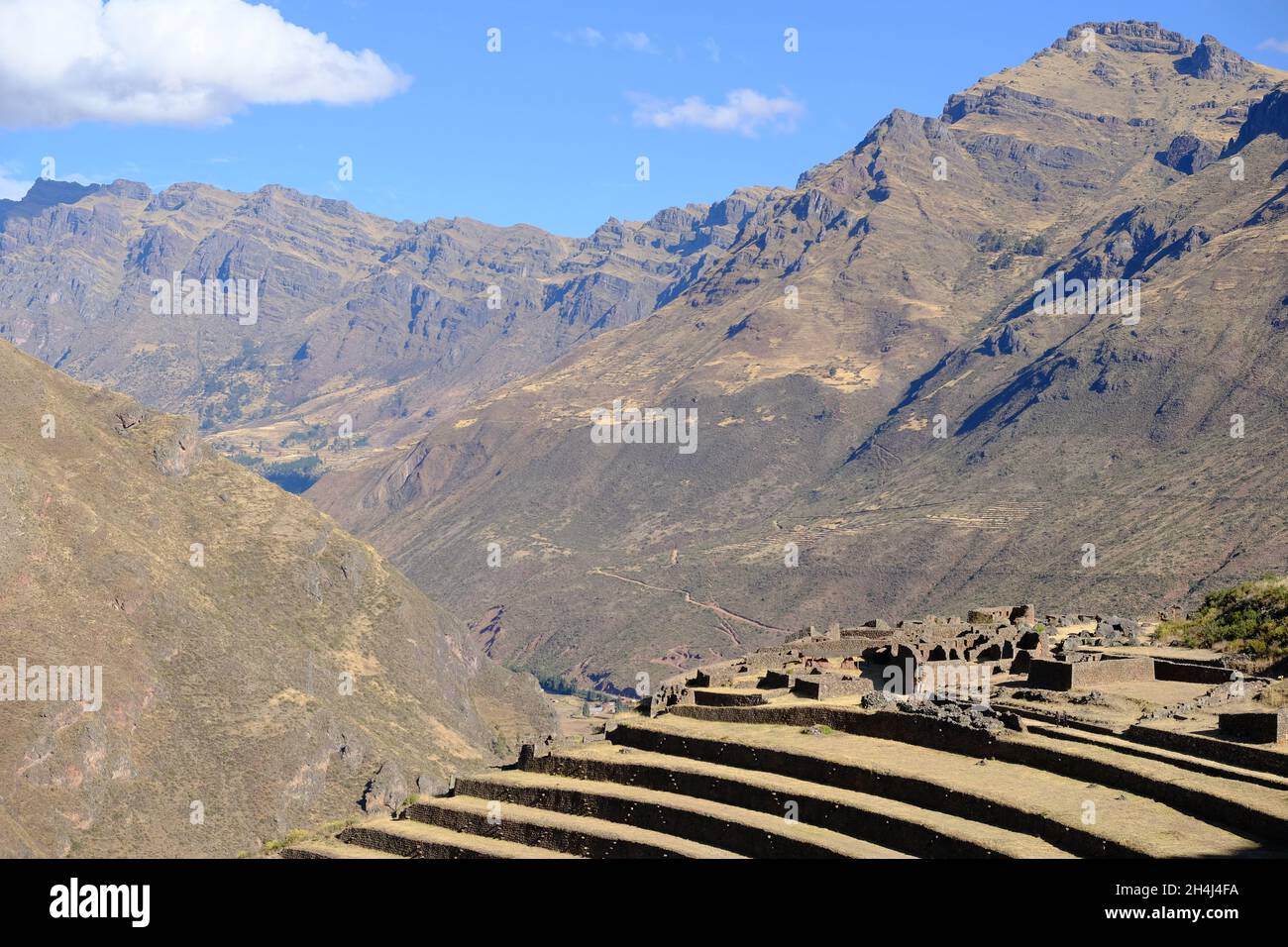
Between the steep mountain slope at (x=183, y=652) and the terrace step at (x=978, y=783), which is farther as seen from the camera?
the steep mountain slope at (x=183, y=652)

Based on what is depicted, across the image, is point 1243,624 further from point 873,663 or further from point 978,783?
point 978,783

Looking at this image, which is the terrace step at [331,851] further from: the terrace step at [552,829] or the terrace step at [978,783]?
the terrace step at [978,783]

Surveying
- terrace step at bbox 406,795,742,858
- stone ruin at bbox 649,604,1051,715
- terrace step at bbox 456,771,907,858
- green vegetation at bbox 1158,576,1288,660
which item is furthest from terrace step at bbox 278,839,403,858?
green vegetation at bbox 1158,576,1288,660

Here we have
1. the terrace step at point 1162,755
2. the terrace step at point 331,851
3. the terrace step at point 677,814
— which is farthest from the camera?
the terrace step at point 331,851

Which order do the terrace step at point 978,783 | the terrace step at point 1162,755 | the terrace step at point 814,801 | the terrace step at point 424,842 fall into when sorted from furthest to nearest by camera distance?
the terrace step at point 424,842
the terrace step at point 1162,755
the terrace step at point 814,801
the terrace step at point 978,783

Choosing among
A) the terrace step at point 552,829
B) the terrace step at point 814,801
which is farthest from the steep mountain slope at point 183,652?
the terrace step at point 814,801

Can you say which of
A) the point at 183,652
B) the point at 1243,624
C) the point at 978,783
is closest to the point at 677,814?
the point at 978,783

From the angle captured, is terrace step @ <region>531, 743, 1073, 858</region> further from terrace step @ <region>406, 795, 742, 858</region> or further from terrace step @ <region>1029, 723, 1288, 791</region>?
terrace step @ <region>1029, 723, 1288, 791</region>
